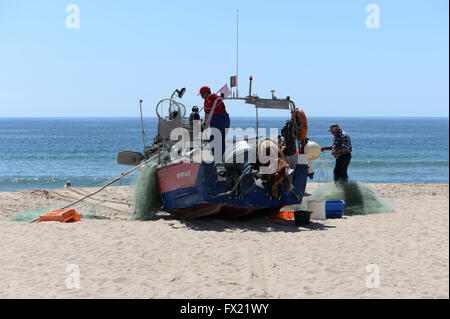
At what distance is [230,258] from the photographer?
23.6ft

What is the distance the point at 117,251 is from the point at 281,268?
2560 millimetres

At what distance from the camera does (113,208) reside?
42.8ft

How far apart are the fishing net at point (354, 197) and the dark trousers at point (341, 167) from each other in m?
0.14

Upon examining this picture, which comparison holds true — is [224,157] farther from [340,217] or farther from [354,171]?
[354,171]

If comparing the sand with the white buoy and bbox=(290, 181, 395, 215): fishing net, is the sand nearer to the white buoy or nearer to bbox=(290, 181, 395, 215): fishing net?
bbox=(290, 181, 395, 215): fishing net

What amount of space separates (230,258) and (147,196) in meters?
4.03

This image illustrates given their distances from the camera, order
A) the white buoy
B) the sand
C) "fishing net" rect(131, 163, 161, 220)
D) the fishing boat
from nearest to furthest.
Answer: the sand < the fishing boat < the white buoy < "fishing net" rect(131, 163, 161, 220)

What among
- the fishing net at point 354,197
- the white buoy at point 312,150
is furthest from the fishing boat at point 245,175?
the fishing net at point 354,197

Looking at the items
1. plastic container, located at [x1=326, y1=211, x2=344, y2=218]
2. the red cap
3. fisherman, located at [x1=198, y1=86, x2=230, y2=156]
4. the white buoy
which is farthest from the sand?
the red cap

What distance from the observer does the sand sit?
578cm

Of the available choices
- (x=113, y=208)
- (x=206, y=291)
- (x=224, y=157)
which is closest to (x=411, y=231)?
(x=224, y=157)

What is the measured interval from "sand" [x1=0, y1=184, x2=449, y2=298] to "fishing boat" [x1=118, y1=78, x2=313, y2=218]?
40 cm

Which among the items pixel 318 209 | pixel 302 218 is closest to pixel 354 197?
pixel 318 209

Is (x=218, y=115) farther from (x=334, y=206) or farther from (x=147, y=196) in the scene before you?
(x=334, y=206)
